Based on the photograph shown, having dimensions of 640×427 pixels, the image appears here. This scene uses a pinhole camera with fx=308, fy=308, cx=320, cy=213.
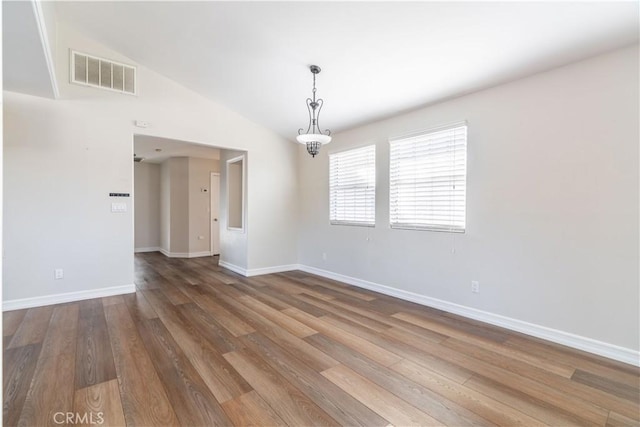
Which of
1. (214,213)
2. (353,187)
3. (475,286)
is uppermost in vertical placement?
(353,187)

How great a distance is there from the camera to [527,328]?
3070mm

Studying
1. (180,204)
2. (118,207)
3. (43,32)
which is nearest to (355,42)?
(43,32)

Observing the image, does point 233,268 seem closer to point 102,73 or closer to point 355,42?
point 102,73

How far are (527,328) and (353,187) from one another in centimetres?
289

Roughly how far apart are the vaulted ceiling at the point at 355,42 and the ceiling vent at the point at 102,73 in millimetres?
219

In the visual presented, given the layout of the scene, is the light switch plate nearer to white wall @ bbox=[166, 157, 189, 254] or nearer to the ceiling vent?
the ceiling vent

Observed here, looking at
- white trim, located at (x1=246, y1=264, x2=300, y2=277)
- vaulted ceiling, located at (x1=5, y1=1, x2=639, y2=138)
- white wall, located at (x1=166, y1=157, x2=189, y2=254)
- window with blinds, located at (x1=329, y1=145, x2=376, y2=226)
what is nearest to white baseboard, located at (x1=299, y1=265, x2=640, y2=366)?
window with blinds, located at (x1=329, y1=145, x2=376, y2=226)

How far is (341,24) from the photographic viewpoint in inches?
112

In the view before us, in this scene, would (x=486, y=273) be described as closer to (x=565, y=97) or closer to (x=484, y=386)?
(x=484, y=386)

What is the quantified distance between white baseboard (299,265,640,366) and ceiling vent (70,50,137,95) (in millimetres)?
4451

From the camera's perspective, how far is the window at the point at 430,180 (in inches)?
141

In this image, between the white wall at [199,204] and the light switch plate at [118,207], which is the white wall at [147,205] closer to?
the white wall at [199,204]

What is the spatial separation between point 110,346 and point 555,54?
185 inches

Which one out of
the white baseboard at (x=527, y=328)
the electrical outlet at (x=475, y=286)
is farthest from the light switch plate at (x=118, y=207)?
the electrical outlet at (x=475, y=286)
